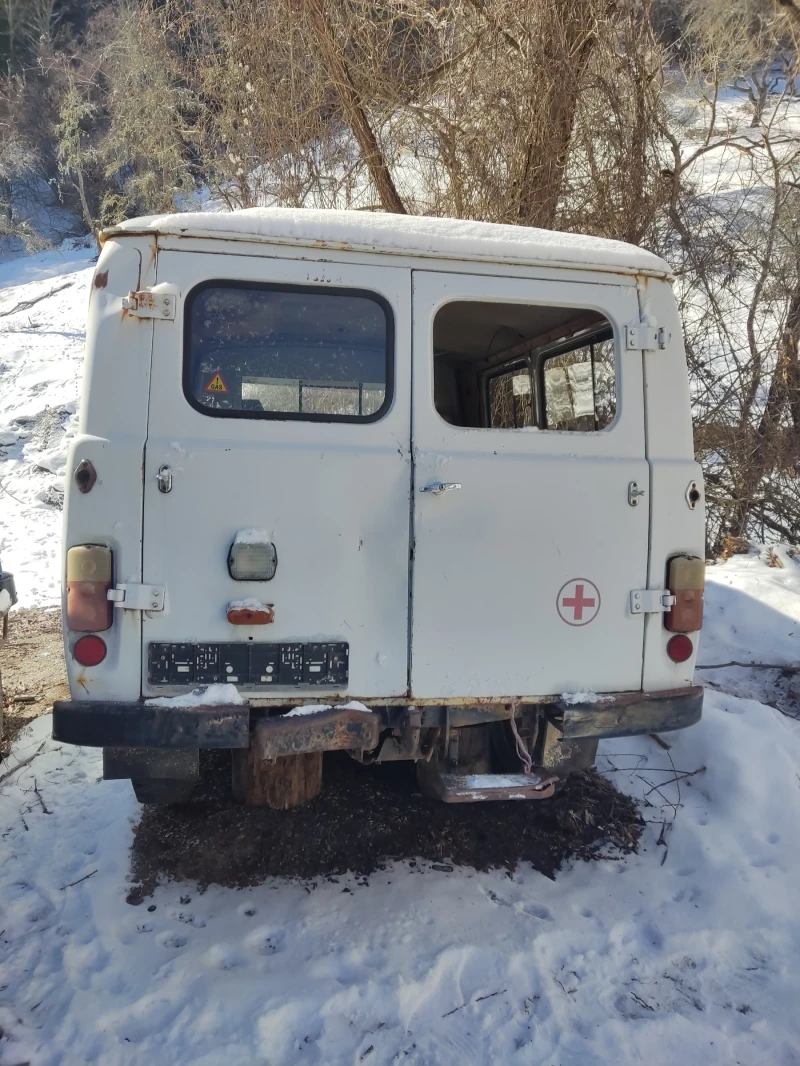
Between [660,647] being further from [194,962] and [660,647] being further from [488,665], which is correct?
[194,962]

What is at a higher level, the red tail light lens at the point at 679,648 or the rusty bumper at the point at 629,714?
the red tail light lens at the point at 679,648

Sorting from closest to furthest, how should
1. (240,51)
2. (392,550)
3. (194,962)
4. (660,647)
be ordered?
(194,962)
(392,550)
(660,647)
(240,51)

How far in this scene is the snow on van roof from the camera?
9.62 feet

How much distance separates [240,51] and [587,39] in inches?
150

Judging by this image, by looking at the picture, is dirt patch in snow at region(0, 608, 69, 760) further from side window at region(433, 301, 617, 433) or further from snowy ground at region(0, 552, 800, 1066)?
side window at region(433, 301, 617, 433)

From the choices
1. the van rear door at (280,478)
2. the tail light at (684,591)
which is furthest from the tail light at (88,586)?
the tail light at (684,591)

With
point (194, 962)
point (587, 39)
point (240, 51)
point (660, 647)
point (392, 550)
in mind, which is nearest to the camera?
point (194, 962)

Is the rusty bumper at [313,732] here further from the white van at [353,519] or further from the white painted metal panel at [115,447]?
the white painted metal panel at [115,447]

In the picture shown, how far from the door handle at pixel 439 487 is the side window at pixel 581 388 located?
782 mm

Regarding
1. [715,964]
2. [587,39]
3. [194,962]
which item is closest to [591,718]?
[715,964]

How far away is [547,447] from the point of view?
3174 mm

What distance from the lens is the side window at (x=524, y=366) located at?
3.56m

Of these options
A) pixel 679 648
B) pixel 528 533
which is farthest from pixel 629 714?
pixel 528 533

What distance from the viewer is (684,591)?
10.7 feet
